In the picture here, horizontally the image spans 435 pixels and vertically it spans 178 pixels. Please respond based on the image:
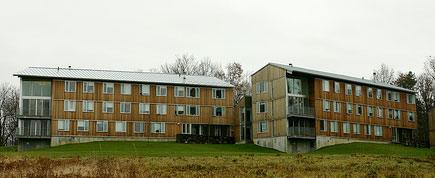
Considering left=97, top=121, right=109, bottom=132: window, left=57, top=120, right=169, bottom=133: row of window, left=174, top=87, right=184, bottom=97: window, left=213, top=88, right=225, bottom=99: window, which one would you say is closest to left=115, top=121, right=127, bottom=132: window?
left=57, top=120, right=169, bottom=133: row of window

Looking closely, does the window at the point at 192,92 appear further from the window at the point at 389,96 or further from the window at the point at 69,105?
the window at the point at 389,96

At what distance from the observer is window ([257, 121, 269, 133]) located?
197 feet

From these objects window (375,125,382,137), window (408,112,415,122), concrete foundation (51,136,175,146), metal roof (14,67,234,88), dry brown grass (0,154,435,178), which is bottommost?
dry brown grass (0,154,435,178)

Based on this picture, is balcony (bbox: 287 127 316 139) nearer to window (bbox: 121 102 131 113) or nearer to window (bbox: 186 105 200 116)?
window (bbox: 186 105 200 116)

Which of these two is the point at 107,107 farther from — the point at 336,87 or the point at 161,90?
the point at 336,87

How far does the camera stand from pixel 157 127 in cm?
6469

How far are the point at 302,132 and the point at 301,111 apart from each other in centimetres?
233

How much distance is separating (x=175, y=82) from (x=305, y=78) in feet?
51.3

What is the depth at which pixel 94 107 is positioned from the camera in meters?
62.4

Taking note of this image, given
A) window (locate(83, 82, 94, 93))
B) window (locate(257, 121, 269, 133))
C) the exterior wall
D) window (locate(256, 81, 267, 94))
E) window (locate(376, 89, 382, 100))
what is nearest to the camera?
window (locate(257, 121, 269, 133))

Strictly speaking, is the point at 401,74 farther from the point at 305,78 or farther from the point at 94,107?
the point at 94,107

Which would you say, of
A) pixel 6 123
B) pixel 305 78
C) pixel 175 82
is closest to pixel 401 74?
pixel 305 78

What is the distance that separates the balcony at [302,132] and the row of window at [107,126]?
16393 millimetres

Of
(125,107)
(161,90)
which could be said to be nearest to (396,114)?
(161,90)
